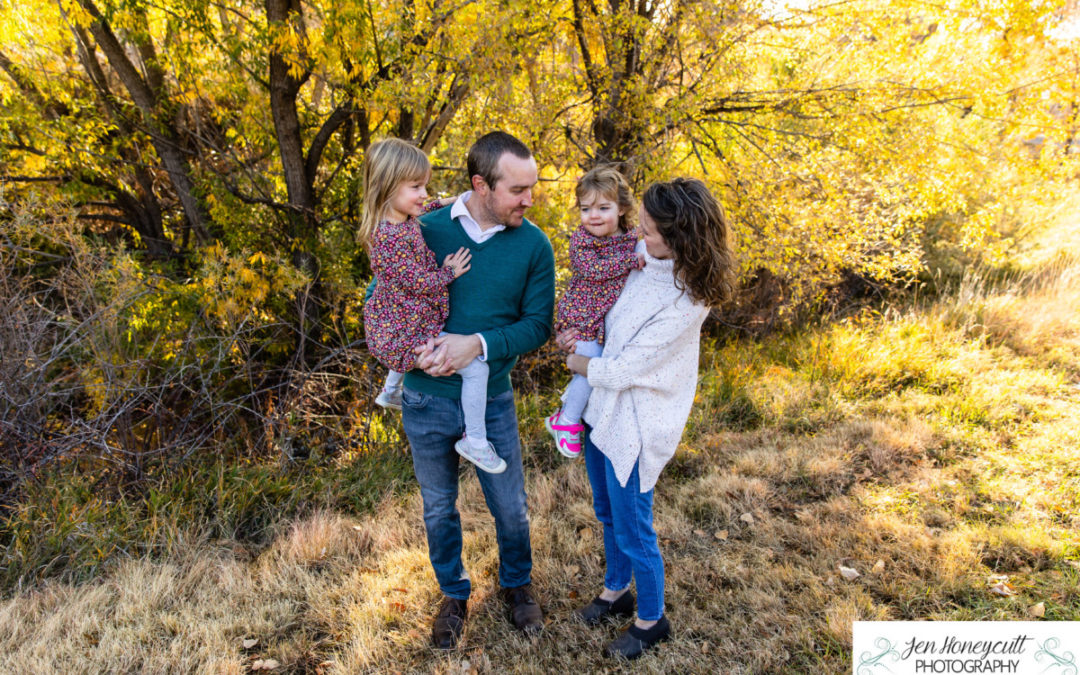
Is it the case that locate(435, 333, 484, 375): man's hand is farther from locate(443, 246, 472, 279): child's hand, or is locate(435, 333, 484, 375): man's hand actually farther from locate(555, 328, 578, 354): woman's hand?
locate(555, 328, 578, 354): woman's hand

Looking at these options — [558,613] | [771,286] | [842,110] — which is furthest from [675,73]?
[558,613]

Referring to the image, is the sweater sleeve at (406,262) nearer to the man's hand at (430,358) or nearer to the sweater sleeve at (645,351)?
the man's hand at (430,358)

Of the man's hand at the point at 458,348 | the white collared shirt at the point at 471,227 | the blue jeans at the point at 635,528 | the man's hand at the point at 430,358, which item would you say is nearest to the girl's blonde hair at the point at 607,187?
the white collared shirt at the point at 471,227

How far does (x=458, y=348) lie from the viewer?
7.98 ft

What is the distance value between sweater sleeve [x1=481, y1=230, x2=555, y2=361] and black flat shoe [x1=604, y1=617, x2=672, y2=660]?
4.35 ft

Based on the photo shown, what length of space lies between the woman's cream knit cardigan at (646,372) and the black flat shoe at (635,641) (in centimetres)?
70

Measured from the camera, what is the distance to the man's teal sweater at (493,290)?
2.52 metres

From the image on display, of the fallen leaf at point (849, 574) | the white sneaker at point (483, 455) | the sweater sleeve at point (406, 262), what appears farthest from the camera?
the fallen leaf at point (849, 574)

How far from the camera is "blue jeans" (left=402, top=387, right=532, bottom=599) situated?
2613 mm

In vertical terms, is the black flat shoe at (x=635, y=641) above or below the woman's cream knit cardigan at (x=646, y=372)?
below

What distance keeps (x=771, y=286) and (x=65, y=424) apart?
7.12 meters

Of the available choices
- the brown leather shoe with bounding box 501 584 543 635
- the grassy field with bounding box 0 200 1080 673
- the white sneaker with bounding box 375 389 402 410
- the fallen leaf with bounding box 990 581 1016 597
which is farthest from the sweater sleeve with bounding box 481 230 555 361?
the fallen leaf with bounding box 990 581 1016 597

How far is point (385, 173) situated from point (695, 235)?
1.22 meters

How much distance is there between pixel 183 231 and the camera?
6.56m
